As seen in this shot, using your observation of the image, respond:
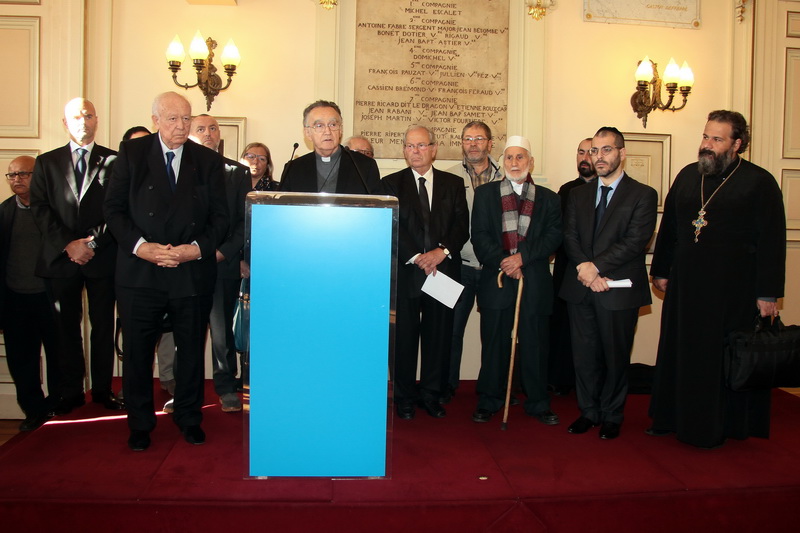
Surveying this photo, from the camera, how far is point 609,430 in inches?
127

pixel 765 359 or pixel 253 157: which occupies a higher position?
pixel 253 157

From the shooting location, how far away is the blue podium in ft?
7.95

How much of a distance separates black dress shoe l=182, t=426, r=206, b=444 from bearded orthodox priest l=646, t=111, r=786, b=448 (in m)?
2.37

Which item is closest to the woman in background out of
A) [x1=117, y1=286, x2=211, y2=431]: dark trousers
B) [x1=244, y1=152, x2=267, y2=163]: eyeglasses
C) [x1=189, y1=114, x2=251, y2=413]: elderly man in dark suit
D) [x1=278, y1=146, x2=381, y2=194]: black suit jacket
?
[x1=244, y1=152, x2=267, y2=163]: eyeglasses

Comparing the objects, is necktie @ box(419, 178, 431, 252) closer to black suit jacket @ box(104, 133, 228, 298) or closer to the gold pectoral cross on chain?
black suit jacket @ box(104, 133, 228, 298)

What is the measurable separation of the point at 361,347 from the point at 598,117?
3298 millimetres

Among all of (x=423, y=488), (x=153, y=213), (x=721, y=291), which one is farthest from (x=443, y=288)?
(x=153, y=213)

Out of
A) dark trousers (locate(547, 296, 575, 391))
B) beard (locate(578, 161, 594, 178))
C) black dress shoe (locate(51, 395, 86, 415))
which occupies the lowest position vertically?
black dress shoe (locate(51, 395, 86, 415))

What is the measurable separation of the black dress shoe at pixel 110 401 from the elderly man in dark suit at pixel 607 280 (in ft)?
8.42

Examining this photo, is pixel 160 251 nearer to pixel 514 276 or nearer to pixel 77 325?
pixel 77 325

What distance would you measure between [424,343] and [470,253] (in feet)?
2.26

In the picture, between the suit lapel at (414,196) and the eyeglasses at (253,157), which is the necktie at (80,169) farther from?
the suit lapel at (414,196)

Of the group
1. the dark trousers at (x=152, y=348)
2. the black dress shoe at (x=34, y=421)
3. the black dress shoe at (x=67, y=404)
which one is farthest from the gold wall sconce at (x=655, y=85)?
the black dress shoe at (x=34, y=421)

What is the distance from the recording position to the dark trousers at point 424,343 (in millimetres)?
3547
